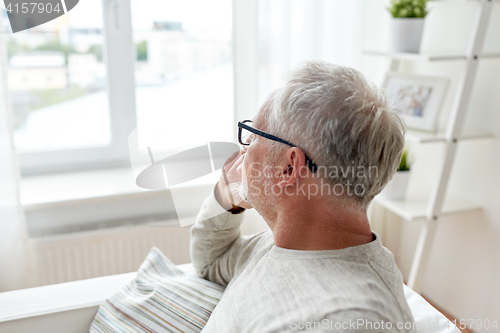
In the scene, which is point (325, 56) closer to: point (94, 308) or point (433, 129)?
point (433, 129)

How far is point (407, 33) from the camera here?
1909 mm

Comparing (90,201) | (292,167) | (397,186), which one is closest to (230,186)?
(292,167)

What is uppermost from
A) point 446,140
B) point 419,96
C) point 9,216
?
point 419,96

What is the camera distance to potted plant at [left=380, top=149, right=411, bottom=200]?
6.59 ft

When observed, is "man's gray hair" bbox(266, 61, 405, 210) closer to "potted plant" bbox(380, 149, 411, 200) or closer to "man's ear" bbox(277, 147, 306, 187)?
"man's ear" bbox(277, 147, 306, 187)

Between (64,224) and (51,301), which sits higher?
(51,301)

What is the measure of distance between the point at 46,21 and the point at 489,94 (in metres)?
1.95

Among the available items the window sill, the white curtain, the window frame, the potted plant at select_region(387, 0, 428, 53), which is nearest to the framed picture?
the potted plant at select_region(387, 0, 428, 53)

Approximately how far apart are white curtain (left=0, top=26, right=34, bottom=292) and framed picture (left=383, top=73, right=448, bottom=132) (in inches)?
62.4

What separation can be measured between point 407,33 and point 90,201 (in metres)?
1.54

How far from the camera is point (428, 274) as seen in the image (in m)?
2.32

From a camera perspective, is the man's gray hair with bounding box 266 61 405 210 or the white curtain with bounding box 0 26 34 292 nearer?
the man's gray hair with bounding box 266 61 405 210

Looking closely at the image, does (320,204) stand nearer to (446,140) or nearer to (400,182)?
(446,140)

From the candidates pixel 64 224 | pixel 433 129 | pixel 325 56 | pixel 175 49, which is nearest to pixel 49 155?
pixel 64 224
